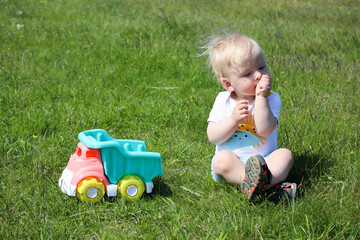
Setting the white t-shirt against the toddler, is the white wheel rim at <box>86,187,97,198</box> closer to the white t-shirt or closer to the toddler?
the toddler

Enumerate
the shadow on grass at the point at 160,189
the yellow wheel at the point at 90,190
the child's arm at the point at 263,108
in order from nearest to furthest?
the yellow wheel at the point at 90,190 → the child's arm at the point at 263,108 → the shadow on grass at the point at 160,189

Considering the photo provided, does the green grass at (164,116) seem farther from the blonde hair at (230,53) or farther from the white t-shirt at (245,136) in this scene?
the blonde hair at (230,53)

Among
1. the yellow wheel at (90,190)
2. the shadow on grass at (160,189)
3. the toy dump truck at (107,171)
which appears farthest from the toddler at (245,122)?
the yellow wheel at (90,190)

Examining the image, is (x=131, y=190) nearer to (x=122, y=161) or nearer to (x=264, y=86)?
(x=122, y=161)

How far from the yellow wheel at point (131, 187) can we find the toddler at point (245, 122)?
1.57ft

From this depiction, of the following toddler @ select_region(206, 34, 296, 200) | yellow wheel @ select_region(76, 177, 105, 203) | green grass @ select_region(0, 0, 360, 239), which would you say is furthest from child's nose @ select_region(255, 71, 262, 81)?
yellow wheel @ select_region(76, 177, 105, 203)

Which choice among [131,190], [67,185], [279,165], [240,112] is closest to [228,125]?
[240,112]

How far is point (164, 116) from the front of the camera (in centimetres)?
381

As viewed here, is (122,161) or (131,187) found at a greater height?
(122,161)

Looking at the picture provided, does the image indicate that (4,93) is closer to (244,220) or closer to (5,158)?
(5,158)

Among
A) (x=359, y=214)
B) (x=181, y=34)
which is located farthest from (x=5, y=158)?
(x=181, y=34)

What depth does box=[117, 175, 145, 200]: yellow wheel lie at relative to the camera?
2539mm

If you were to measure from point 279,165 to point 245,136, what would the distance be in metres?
0.34

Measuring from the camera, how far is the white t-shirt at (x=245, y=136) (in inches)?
109
